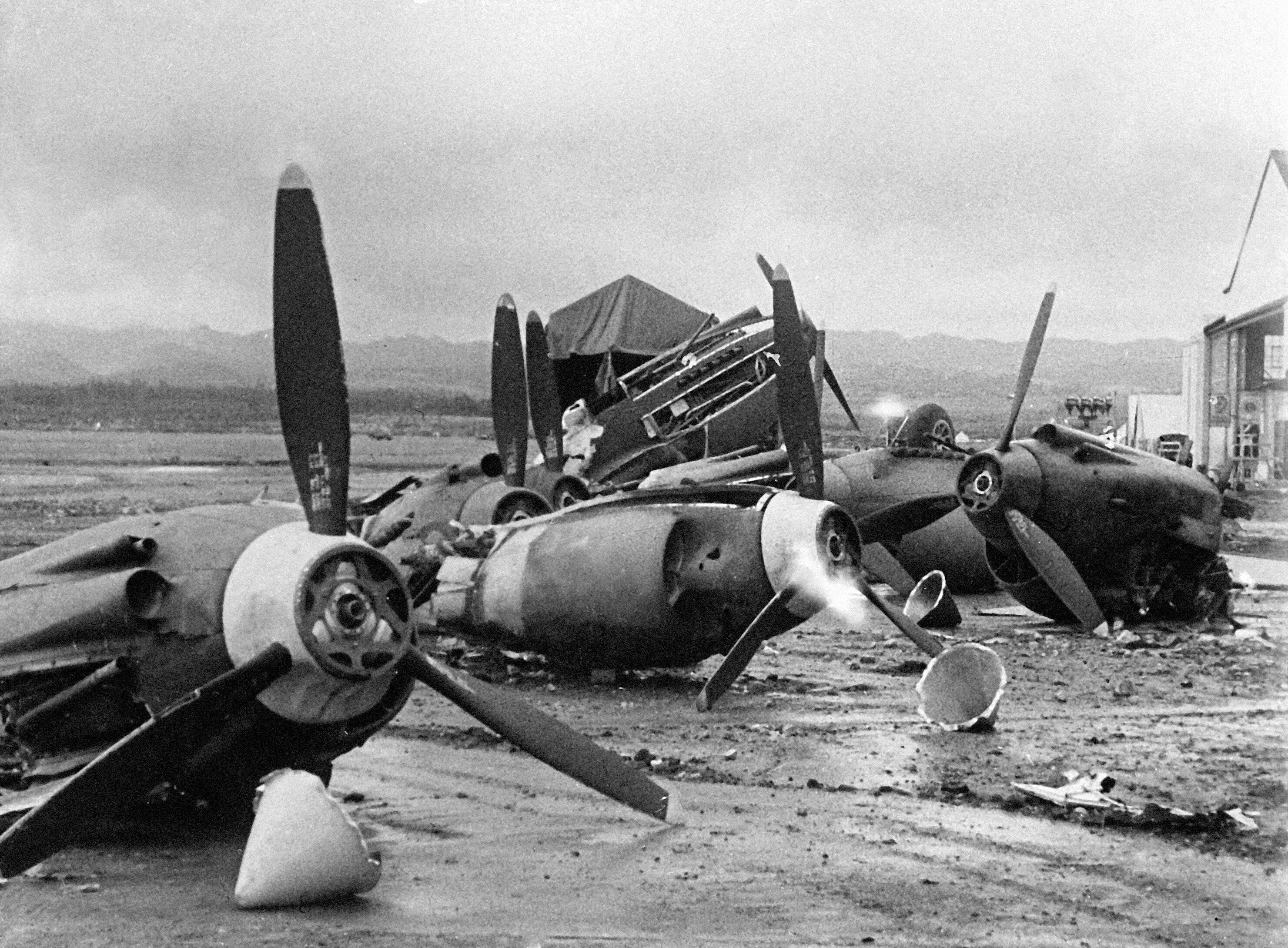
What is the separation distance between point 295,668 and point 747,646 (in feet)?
15.9

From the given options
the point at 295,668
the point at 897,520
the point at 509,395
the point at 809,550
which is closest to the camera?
the point at 295,668

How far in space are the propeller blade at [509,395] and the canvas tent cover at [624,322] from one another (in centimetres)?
1377

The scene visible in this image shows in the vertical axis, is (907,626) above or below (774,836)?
above

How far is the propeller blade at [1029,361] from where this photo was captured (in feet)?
50.1

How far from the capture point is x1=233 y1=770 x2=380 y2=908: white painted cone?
6.34 metres

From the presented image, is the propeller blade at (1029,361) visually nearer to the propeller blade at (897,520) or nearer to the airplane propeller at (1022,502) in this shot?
the airplane propeller at (1022,502)

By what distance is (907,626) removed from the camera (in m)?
11.0

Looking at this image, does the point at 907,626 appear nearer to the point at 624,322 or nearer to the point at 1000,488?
the point at 1000,488

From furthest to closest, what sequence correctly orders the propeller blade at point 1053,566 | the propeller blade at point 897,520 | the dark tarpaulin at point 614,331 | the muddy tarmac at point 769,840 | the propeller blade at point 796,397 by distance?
1. the dark tarpaulin at point 614,331
2. the propeller blade at point 1053,566
3. the propeller blade at point 897,520
4. the propeller blade at point 796,397
5. the muddy tarmac at point 769,840

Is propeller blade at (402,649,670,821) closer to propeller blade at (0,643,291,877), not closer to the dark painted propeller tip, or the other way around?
propeller blade at (0,643,291,877)

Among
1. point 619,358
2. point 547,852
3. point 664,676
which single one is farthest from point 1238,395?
point 547,852

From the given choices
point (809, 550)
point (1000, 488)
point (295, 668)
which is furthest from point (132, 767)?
point (1000, 488)

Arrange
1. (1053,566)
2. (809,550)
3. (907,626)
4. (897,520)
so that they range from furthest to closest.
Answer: (1053,566) → (897,520) → (907,626) → (809,550)

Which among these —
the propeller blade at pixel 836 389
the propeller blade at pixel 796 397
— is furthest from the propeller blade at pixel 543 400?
the propeller blade at pixel 836 389
